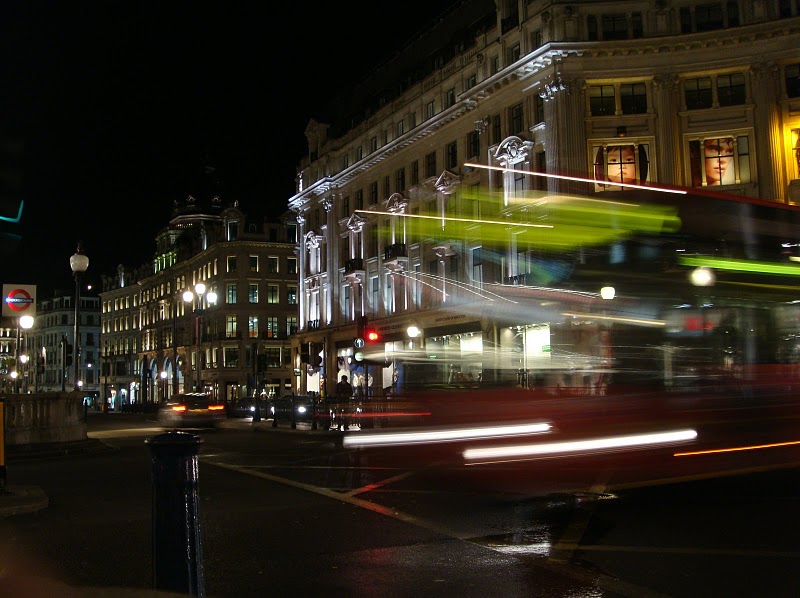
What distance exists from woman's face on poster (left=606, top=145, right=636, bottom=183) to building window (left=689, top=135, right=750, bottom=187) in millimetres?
2622

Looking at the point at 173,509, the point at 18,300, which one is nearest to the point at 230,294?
the point at 18,300

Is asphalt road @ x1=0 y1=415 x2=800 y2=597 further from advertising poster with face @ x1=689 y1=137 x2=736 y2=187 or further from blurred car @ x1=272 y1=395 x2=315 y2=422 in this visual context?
advertising poster with face @ x1=689 y1=137 x2=736 y2=187

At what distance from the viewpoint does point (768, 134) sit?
3581 cm

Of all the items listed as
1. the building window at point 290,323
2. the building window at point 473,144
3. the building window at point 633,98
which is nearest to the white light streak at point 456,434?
the building window at point 633,98

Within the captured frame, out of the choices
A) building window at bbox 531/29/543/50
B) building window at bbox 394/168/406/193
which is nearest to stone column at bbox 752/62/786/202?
building window at bbox 531/29/543/50

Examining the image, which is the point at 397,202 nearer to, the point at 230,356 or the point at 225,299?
the point at 225,299

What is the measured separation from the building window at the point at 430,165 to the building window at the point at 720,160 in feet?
53.7

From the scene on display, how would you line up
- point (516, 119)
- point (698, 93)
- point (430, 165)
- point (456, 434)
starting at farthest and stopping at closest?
point (430, 165) → point (516, 119) → point (698, 93) → point (456, 434)

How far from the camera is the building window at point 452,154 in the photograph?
47.3m

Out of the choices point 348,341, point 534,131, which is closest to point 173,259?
point 348,341

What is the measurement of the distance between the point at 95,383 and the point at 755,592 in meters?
128

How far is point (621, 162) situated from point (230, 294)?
163ft

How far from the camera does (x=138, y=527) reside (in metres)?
9.61

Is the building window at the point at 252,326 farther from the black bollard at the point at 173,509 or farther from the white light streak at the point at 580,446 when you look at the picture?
the black bollard at the point at 173,509
